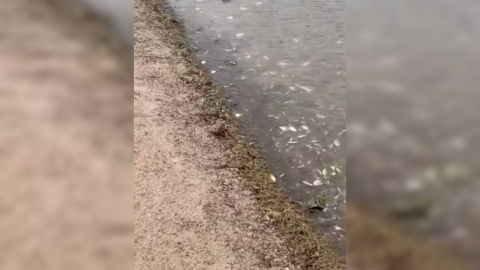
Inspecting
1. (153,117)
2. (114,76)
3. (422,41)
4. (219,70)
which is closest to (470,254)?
(422,41)

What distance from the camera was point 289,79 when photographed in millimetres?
6391

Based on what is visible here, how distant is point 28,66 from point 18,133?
0.94 ft

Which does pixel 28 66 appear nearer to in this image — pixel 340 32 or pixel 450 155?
pixel 450 155

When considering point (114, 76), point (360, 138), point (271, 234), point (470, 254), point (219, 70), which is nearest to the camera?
point (360, 138)

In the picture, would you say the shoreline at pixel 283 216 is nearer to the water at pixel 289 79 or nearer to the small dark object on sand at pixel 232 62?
the water at pixel 289 79

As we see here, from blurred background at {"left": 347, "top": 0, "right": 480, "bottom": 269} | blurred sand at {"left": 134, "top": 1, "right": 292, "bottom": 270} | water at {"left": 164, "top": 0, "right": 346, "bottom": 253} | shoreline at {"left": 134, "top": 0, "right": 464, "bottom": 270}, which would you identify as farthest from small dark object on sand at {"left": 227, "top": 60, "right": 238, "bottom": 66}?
blurred background at {"left": 347, "top": 0, "right": 480, "bottom": 269}

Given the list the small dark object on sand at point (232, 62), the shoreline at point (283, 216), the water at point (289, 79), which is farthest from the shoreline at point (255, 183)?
the small dark object on sand at point (232, 62)

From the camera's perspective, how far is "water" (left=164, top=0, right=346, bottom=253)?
16.1ft

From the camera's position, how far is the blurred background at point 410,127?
1812 millimetres

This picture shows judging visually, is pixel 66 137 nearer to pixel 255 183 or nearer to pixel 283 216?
pixel 283 216

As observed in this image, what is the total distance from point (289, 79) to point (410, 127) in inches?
178

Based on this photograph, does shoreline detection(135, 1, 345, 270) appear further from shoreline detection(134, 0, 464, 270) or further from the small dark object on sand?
the small dark object on sand

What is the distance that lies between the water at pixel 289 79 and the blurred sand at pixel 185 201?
58 cm

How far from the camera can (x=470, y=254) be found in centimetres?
283
